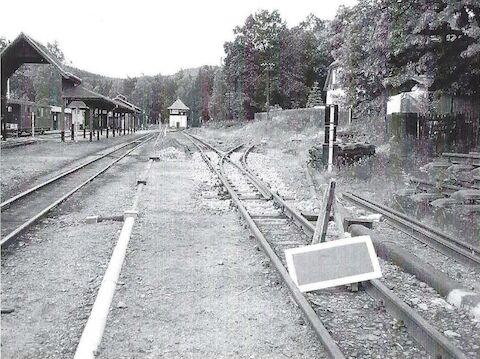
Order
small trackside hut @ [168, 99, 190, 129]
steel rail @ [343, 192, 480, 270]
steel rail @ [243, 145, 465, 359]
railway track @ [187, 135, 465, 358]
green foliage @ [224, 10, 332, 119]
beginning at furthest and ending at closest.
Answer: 1. small trackside hut @ [168, 99, 190, 129]
2. green foliage @ [224, 10, 332, 119]
3. steel rail @ [343, 192, 480, 270]
4. railway track @ [187, 135, 465, 358]
5. steel rail @ [243, 145, 465, 359]

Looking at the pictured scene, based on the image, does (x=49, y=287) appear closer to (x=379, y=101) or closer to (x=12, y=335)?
(x=12, y=335)

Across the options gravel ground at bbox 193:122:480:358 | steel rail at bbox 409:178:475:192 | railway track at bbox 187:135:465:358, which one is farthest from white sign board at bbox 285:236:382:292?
steel rail at bbox 409:178:475:192

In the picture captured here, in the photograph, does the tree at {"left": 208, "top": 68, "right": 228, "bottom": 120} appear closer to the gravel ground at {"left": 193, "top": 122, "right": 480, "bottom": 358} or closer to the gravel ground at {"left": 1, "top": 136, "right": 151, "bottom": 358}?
the gravel ground at {"left": 193, "top": 122, "right": 480, "bottom": 358}

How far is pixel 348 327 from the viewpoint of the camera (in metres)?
4.71

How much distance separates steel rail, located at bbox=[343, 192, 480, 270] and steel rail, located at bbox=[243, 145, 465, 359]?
6.77 ft

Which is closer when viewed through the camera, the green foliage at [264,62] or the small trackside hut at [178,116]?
the green foliage at [264,62]

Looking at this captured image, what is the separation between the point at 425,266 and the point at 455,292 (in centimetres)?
88

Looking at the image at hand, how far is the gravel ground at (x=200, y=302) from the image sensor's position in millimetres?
4223

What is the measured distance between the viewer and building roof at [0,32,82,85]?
3117 cm

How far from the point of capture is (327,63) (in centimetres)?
7206

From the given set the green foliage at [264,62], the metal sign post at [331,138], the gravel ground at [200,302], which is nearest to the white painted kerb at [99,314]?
the gravel ground at [200,302]

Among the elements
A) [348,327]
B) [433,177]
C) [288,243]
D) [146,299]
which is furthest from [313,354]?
[433,177]

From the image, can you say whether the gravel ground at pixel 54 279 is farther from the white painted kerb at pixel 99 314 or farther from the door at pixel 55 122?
the door at pixel 55 122

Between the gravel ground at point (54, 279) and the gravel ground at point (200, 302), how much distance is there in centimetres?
35
